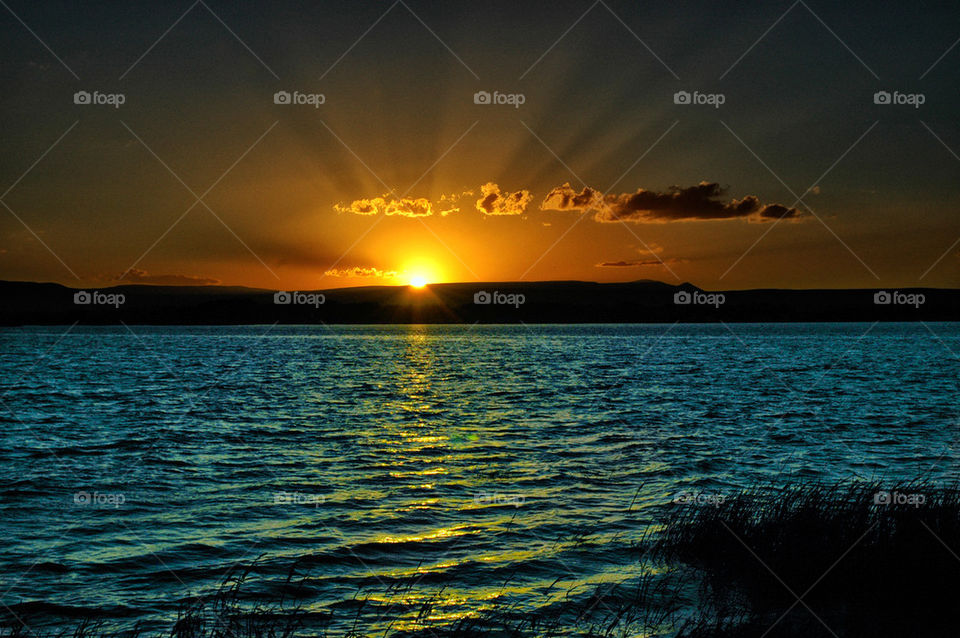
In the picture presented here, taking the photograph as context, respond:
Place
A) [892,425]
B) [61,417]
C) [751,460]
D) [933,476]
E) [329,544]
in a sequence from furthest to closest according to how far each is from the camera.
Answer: [61,417], [892,425], [751,460], [933,476], [329,544]

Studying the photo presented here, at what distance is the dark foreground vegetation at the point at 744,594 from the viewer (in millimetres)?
11391

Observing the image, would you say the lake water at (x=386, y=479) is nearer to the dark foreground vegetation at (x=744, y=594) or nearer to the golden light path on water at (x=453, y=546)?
the golden light path on water at (x=453, y=546)

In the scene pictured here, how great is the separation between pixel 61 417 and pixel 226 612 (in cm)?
3282

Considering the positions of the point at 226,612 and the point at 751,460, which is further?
the point at 751,460

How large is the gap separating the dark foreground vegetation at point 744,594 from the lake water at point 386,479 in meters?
0.45

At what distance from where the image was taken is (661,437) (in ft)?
105

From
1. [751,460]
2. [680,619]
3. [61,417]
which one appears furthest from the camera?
[61,417]

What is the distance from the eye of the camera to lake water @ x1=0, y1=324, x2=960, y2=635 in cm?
1409

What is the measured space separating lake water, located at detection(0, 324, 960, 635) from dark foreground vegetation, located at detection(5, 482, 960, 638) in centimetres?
45

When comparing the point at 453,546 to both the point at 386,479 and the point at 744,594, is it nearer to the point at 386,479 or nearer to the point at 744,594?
the point at 744,594

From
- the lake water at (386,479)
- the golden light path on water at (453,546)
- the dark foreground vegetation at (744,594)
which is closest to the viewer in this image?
the dark foreground vegetation at (744,594)

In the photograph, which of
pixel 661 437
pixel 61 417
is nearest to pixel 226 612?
pixel 661 437

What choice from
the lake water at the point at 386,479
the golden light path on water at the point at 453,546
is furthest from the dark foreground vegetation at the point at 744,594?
the lake water at the point at 386,479

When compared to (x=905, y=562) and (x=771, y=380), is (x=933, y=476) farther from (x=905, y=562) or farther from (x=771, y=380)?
(x=771, y=380)
